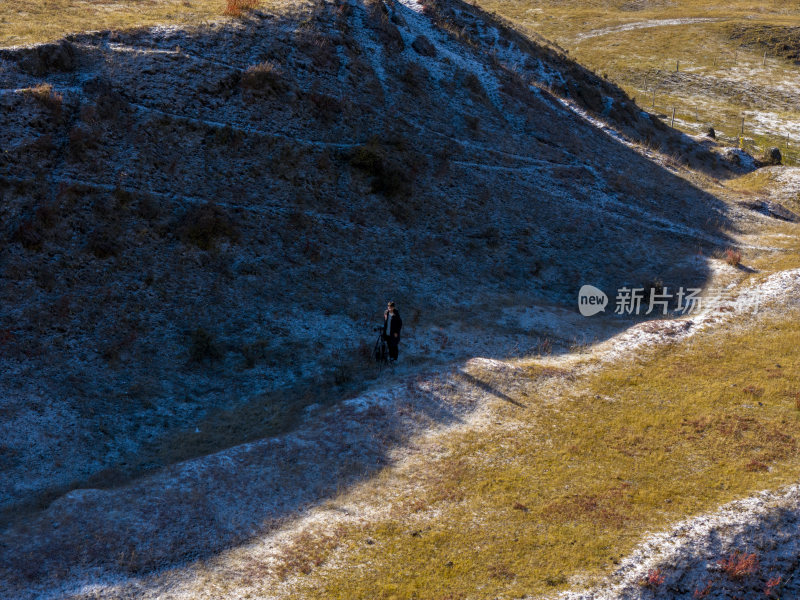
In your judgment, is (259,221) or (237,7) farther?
(237,7)

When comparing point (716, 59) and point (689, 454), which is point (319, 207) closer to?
point (689, 454)

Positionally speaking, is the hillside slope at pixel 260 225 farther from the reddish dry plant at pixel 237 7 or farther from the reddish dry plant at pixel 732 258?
the reddish dry plant at pixel 732 258

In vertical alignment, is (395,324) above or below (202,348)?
above

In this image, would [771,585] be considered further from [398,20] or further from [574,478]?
[398,20]

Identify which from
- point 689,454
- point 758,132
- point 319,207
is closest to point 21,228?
point 319,207

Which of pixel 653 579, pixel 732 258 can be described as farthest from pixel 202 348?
pixel 732 258

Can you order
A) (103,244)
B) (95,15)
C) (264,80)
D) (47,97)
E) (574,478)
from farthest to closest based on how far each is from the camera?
(95,15) < (264,80) < (47,97) < (103,244) < (574,478)

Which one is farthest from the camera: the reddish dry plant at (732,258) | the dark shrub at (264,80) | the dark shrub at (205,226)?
the reddish dry plant at (732,258)

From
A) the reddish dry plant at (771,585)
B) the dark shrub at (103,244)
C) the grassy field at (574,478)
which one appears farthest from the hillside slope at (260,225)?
the reddish dry plant at (771,585)
